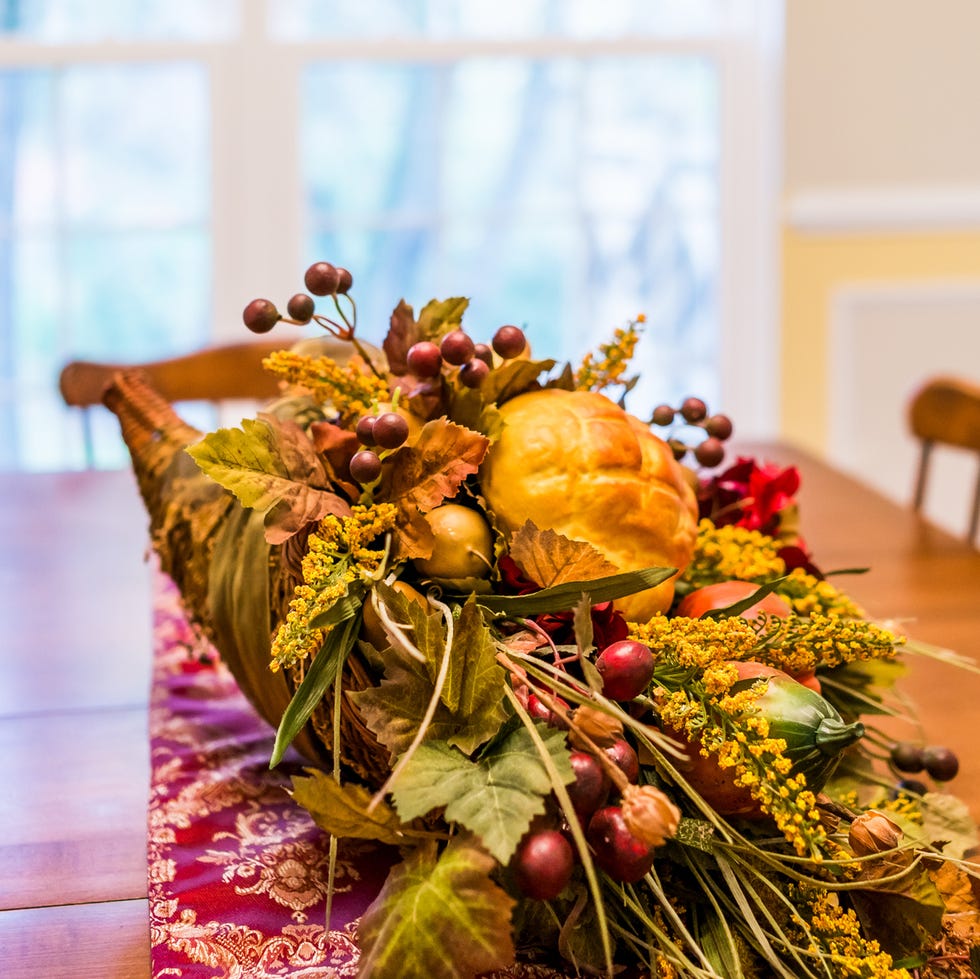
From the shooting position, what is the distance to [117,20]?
2.80 m

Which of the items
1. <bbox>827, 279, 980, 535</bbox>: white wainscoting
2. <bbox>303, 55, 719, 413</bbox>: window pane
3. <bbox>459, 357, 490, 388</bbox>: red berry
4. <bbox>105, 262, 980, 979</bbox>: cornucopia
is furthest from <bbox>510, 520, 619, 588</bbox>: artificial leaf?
<bbox>827, 279, 980, 535</bbox>: white wainscoting

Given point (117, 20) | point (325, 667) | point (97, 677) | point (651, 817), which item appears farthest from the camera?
point (117, 20)

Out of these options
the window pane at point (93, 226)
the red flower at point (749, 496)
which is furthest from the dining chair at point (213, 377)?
the red flower at point (749, 496)

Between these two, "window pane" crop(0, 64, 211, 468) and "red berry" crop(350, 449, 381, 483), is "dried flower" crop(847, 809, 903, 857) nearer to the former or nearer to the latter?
"red berry" crop(350, 449, 381, 483)

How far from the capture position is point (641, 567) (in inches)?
24.3

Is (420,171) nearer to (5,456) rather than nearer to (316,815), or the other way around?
(5,456)

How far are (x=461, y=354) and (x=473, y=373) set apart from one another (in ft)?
0.06

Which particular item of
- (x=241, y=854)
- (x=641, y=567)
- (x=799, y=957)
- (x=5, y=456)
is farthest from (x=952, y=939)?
(x=5, y=456)

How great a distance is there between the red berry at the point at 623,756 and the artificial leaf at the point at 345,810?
9 centimetres

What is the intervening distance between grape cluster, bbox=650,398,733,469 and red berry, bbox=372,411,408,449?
8.1 inches

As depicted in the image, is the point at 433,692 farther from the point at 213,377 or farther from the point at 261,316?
the point at 213,377

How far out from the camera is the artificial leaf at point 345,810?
19.9 inches

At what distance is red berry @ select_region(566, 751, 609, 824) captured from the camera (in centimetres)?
48

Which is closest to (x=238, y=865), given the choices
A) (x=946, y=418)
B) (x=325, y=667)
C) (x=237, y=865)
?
(x=237, y=865)
